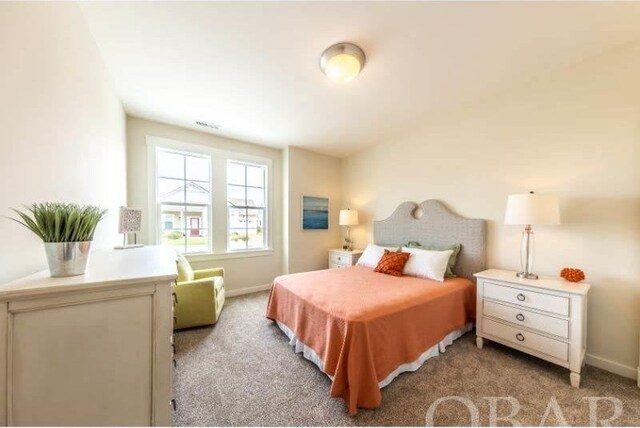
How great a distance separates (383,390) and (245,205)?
319 cm

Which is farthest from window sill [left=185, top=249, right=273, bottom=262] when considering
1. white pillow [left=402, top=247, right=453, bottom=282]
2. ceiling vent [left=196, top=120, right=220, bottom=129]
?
white pillow [left=402, top=247, right=453, bottom=282]

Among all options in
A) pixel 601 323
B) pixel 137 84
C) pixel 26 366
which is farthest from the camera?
pixel 137 84

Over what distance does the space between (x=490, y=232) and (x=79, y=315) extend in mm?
3278

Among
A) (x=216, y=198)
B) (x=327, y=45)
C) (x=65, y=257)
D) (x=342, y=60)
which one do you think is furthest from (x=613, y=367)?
(x=216, y=198)

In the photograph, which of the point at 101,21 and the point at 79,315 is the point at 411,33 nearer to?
the point at 101,21

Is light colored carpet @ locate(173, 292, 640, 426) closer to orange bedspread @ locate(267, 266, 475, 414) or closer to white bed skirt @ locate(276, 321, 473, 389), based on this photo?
white bed skirt @ locate(276, 321, 473, 389)

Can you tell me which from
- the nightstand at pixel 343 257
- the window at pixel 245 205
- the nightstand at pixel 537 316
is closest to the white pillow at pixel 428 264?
the nightstand at pixel 537 316

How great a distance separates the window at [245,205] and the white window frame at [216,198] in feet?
0.24

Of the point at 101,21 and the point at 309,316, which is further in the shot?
the point at 309,316

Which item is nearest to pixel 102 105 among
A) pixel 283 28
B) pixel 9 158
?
pixel 9 158

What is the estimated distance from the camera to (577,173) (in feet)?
6.82

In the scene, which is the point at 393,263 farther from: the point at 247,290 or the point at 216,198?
the point at 216,198

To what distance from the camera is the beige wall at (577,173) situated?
1858 millimetres

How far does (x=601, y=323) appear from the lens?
6.45 feet
